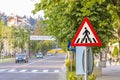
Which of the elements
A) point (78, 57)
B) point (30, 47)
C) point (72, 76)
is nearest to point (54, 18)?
point (72, 76)

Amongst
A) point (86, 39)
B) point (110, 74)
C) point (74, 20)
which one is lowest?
point (110, 74)

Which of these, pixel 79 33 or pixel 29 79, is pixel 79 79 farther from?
pixel 29 79

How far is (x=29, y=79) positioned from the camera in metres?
32.2

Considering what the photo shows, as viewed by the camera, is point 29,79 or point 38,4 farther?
point 29,79

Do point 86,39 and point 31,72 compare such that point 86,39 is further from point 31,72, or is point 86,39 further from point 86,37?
point 31,72

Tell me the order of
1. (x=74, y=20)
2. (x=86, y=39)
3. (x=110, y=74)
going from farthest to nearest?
(x=110, y=74), (x=74, y=20), (x=86, y=39)

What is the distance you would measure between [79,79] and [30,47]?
12183 centimetres

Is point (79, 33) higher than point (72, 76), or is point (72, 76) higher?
point (79, 33)

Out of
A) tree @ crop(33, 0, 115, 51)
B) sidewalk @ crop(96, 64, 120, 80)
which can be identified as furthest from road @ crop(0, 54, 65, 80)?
tree @ crop(33, 0, 115, 51)

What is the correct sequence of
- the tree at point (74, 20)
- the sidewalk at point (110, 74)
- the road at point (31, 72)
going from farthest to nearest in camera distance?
1. the road at point (31, 72)
2. the sidewalk at point (110, 74)
3. the tree at point (74, 20)

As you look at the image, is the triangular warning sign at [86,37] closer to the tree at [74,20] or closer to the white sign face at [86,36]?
the white sign face at [86,36]

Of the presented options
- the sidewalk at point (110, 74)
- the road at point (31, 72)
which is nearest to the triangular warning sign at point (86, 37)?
the sidewalk at point (110, 74)

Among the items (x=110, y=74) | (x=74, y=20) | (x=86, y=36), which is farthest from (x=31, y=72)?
(x=86, y=36)

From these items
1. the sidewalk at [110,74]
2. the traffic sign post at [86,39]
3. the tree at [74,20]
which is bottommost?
the sidewalk at [110,74]
